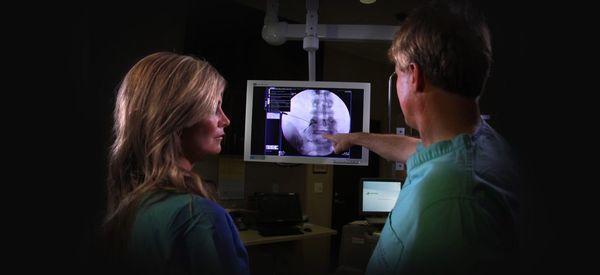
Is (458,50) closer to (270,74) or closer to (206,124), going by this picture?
(206,124)

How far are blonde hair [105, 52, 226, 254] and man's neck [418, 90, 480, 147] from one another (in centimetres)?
51

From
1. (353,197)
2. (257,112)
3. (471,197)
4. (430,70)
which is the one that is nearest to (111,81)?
(257,112)

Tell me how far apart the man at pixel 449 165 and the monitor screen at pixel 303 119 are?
1.62ft

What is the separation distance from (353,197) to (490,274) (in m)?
4.20

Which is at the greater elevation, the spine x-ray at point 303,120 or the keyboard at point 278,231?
the spine x-ray at point 303,120

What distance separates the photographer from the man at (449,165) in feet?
2.09

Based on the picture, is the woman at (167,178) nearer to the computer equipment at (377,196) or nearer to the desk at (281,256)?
the desk at (281,256)

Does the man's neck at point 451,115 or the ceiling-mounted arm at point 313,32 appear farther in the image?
the ceiling-mounted arm at point 313,32

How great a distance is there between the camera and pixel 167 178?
0.81 metres

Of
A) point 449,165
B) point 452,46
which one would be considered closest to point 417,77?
point 452,46

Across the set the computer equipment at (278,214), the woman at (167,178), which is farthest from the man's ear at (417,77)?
the computer equipment at (278,214)

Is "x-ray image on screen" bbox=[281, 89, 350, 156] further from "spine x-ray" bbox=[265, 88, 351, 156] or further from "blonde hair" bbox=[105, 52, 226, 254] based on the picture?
"blonde hair" bbox=[105, 52, 226, 254]

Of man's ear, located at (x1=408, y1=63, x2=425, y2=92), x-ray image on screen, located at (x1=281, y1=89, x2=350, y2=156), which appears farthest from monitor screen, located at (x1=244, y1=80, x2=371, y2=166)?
man's ear, located at (x1=408, y1=63, x2=425, y2=92)

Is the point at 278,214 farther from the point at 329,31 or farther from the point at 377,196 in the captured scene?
the point at 329,31
